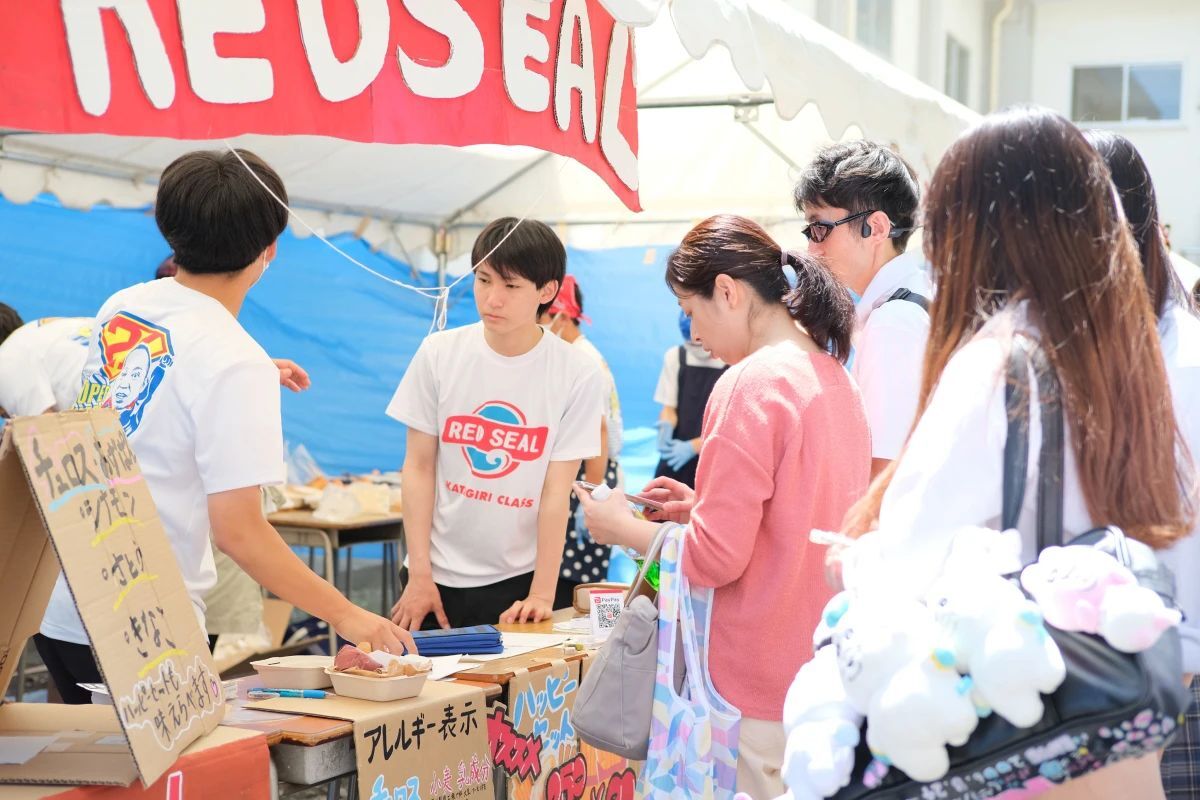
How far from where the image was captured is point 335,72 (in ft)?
7.78

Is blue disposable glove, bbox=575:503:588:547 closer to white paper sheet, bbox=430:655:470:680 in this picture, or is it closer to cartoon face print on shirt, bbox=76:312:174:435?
white paper sheet, bbox=430:655:470:680

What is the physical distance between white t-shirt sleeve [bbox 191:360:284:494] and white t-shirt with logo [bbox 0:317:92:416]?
243 centimetres

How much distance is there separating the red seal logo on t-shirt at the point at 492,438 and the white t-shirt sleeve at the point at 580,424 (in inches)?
3.2

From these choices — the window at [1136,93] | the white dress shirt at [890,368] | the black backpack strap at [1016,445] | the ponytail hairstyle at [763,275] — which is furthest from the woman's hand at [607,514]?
the window at [1136,93]

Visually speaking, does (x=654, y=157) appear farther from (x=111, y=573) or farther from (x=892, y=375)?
(x=111, y=573)

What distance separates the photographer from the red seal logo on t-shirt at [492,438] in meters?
2.89

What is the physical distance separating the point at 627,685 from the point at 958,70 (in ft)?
47.8

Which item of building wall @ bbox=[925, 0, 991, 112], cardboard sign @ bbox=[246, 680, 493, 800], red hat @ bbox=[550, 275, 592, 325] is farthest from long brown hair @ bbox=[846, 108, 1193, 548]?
building wall @ bbox=[925, 0, 991, 112]

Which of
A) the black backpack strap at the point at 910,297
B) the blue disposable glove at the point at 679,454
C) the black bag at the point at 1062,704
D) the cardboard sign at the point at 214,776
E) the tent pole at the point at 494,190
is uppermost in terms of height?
the tent pole at the point at 494,190

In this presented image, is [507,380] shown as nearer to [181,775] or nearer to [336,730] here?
[336,730]

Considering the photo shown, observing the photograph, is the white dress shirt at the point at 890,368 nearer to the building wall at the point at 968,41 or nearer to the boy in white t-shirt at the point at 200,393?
the boy in white t-shirt at the point at 200,393

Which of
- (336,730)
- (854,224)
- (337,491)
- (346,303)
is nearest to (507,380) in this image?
(854,224)

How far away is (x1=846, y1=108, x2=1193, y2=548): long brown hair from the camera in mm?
1188

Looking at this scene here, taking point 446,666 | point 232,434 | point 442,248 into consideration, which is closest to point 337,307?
point 442,248
